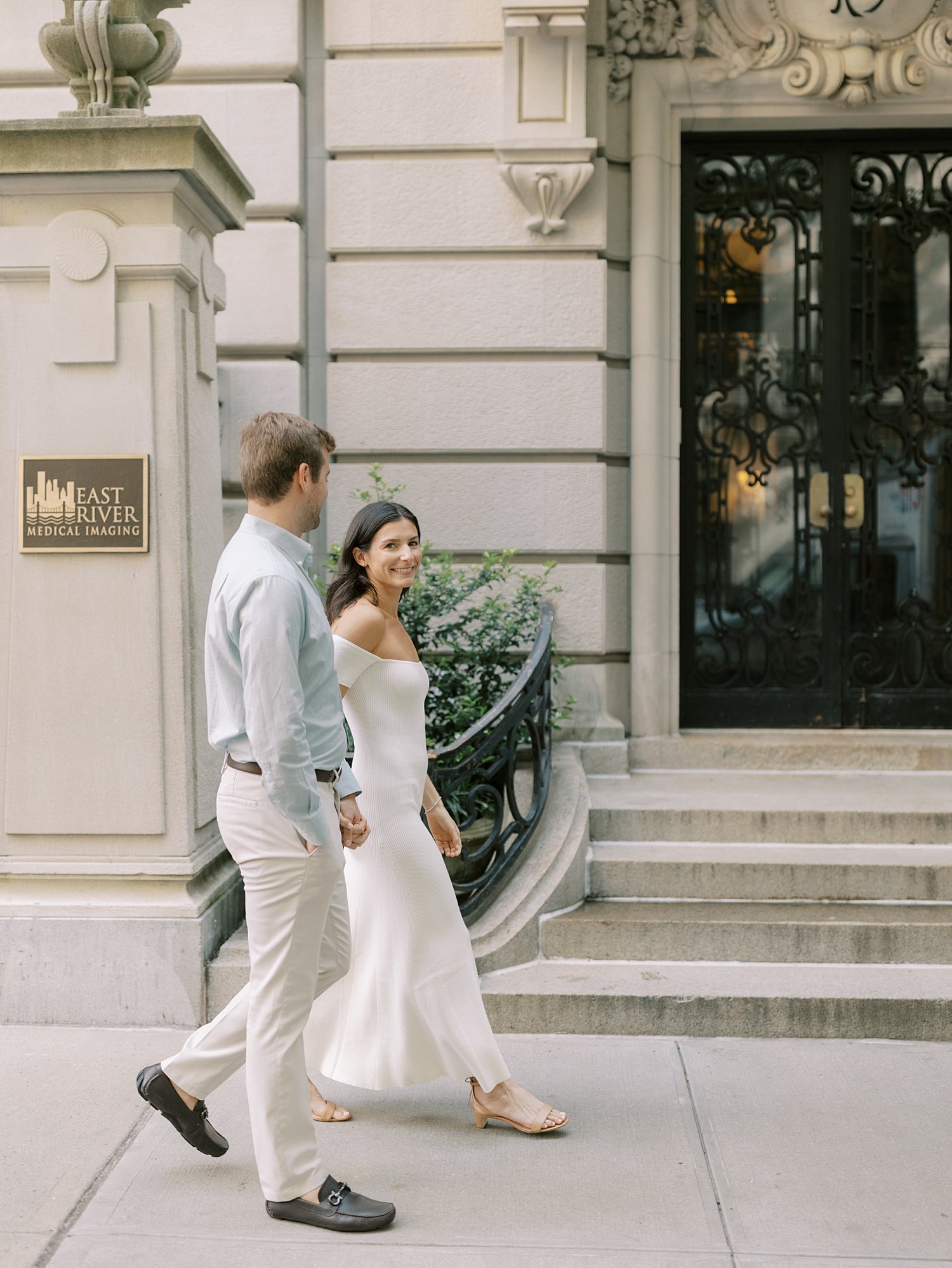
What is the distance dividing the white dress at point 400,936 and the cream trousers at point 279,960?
1.88ft

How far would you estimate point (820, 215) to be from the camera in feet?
25.0

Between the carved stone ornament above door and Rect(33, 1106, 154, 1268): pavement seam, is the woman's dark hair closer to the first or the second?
Rect(33, 1106, 154, 1268): pavement seam

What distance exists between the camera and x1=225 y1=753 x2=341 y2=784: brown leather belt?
3348 mm

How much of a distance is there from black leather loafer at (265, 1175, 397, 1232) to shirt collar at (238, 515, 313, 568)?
1.73 m

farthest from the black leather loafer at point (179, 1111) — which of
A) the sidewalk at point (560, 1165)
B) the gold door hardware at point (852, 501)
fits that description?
the gold door hardware at point (852, 501)

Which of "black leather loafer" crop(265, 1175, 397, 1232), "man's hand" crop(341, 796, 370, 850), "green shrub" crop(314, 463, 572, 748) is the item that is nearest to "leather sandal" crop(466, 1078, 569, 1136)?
"black leather loafer" crop(265, 1175, 397, 1232)

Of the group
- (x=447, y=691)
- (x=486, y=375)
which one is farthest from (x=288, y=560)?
(x=486, y=375)

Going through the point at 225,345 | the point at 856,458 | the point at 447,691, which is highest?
the point at 225,345

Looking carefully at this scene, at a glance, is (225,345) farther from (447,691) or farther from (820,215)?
(820,215)

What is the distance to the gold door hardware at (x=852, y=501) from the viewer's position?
763 centimetres

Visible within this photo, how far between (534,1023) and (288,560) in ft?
7.93

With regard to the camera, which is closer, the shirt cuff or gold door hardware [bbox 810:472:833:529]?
the shirt cuff

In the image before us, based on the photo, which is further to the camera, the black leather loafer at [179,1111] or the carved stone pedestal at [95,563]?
the carved stone pedestal at [95,563]

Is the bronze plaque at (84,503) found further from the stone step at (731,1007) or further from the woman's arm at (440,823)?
the stone step at (731,1007)
